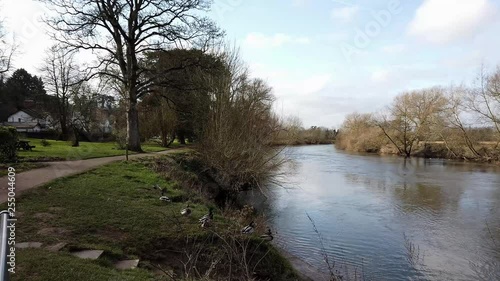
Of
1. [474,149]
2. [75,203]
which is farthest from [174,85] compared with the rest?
[474,149]

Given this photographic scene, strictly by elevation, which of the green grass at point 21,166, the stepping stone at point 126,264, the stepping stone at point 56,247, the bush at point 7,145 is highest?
the bush at point 7,145

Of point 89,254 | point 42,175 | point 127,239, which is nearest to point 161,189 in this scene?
point 42,175

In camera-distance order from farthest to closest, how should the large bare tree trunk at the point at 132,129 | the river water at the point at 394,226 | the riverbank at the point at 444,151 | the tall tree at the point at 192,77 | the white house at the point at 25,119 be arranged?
1. the white house at the point at 25,119
2. the riverbank at the point at 444,151
3. the large bare tree trunk at the point at 132,129
4. the tall tree at the point at 192,77
5. the river water at the point at 394,226

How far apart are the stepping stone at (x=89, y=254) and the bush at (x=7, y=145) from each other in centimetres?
969

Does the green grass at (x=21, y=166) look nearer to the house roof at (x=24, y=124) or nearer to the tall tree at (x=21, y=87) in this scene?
the tall tree at (x=21, y=87)

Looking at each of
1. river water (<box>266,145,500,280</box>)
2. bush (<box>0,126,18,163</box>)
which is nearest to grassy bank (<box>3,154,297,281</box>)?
river water (<box>266,145,500,280</box>)

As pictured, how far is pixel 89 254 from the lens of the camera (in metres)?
5.44

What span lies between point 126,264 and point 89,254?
0.58 metres

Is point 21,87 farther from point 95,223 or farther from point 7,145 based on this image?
point 95,223

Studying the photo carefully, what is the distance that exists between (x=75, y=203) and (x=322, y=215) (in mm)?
8587

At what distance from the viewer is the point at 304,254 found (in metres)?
9.30

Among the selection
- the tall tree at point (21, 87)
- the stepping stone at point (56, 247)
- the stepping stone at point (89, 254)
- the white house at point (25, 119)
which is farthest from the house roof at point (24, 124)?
the stepping stone at point (89, 254)

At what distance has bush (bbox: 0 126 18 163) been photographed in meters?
12.8

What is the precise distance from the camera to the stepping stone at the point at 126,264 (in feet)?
17.4
